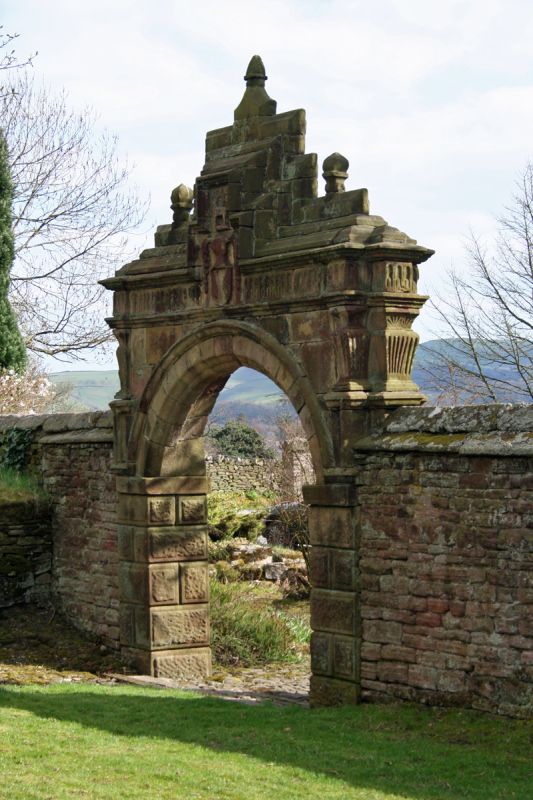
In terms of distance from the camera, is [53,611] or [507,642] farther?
[53,611]

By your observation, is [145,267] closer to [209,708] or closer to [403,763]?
[209,708]

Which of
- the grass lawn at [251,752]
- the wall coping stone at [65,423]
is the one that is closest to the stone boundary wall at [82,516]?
the wall coping stone at [65,423]

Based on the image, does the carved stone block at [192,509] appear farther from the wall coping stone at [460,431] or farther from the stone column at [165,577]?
the wall coping stone at [460,431]

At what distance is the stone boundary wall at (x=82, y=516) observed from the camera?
46.6 ft

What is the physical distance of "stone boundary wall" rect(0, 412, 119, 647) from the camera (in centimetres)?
1420

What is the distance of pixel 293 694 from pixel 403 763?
3.99m

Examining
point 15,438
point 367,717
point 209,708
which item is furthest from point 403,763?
point 15,438

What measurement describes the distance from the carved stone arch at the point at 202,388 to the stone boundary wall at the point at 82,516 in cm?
86

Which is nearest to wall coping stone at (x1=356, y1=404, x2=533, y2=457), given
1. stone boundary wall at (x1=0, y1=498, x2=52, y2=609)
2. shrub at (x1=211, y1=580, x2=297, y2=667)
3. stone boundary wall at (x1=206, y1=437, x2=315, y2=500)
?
shrub at (x1=211, y1=580, x2=297, y2=667)

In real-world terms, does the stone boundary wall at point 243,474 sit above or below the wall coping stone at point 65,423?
below

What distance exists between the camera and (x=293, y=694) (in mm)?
12680

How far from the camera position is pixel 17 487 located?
1562 centimetres

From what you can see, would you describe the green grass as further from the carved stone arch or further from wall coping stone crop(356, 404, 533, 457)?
wall coping stone crop(356, 404, 533, 457)

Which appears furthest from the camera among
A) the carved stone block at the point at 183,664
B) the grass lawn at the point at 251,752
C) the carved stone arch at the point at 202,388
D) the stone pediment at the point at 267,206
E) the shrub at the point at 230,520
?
the shrub at the point at 230,520
